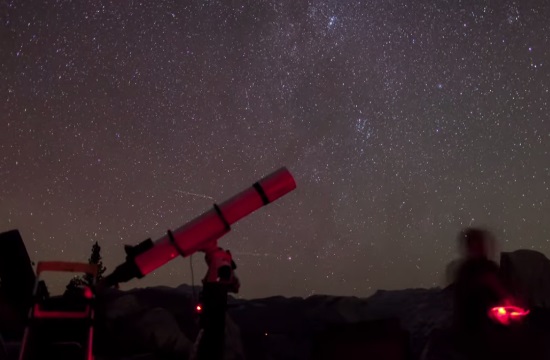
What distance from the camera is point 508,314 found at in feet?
12.3

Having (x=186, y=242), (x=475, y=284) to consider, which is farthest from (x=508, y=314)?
(x=186, y=242)

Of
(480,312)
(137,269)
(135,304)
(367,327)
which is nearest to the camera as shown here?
(480,312)

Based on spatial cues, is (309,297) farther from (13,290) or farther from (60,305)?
(60,305)

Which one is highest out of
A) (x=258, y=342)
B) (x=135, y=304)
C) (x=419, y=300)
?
(x=135, y=304)

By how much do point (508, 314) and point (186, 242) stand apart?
278 cm

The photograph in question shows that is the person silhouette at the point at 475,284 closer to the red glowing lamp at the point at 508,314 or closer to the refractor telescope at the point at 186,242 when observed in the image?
the red glowing lamp at the point at 508,314

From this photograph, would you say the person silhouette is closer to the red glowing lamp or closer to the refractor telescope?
the red glowing lamp

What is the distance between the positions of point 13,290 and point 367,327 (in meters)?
4.20

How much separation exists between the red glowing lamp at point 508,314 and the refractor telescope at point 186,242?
2.27 metres

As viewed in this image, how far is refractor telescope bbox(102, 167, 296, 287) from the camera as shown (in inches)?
179

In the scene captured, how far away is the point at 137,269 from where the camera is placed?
457 cm

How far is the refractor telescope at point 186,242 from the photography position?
4.54 meters

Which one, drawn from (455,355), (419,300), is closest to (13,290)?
(455,355)

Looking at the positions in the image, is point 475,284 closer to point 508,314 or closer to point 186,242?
point 508,314
